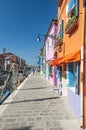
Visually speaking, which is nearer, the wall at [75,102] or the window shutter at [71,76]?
the wall at [75,102]

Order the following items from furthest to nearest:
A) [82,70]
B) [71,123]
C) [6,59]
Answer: [6,59] < [71,123] < [82,70]

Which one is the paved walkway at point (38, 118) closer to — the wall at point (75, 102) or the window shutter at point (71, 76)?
the wall at point (75, 102)

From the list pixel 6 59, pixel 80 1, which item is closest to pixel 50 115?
pixel 80 1

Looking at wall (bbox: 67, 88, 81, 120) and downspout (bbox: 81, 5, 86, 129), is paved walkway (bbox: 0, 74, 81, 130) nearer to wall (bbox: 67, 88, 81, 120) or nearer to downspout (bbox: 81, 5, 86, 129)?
wall (bbox: 67, 88, 81, 120)

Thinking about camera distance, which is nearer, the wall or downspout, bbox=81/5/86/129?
downspout, bbox=81/5/86/129

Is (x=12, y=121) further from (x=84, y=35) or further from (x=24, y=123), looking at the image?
(x=84, y=35)

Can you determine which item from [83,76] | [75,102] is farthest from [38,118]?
[83,76]

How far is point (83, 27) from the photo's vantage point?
730 cm

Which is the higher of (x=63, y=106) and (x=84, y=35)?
(x=84, y=35)

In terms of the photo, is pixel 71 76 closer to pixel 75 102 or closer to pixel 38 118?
pixel 75 102

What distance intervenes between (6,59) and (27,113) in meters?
87.0

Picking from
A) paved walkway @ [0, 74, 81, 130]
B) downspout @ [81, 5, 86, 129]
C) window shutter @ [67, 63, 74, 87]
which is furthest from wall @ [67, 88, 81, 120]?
window shutter @ [67, 63, 74, 87]

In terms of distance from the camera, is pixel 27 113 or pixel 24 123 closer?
pixel 24 123

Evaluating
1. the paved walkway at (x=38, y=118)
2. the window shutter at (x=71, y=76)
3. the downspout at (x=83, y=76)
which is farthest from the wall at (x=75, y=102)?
the window shutter at (x=71, y=76)
